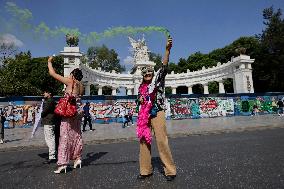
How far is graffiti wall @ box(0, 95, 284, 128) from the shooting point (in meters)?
25.1

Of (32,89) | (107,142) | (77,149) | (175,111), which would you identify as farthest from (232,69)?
(77,149)

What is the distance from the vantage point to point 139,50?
6162 cm

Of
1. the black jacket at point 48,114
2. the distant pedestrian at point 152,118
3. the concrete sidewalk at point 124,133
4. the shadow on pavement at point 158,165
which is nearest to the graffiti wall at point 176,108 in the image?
the concrete sidewalk at point 124,133

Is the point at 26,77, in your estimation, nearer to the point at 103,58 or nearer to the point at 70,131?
the point at 103,58

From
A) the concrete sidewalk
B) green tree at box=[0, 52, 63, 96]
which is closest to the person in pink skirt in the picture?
the concrete sidewalk

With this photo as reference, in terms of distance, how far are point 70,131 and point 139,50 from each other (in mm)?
56497

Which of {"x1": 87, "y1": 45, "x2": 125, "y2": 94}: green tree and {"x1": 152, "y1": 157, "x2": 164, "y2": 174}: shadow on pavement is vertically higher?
{"x1": 87, "y1": 45, "x2": 125, "y2": 94}: green tree

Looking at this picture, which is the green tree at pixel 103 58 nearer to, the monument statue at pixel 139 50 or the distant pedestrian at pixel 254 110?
the monument statue at pixel 139 50

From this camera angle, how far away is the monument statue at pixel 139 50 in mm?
61194

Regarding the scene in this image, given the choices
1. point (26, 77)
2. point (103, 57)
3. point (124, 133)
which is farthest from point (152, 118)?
point (103, 57)

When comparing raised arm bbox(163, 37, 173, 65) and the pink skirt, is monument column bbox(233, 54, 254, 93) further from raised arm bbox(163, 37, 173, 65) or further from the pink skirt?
raised arm bbox(163, 37, 173, 65)

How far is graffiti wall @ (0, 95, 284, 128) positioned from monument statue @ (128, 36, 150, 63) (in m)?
30.8

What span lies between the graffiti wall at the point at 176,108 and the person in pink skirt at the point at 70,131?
1912 cm

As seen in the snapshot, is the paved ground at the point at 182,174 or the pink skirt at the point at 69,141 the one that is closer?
the paved ground at the point at 182,174
